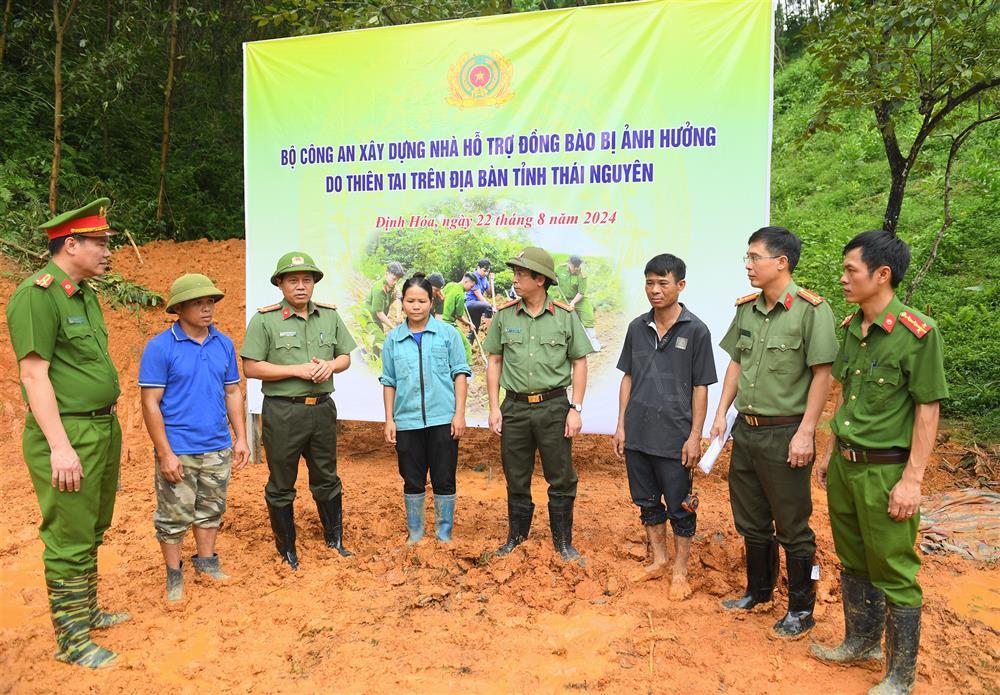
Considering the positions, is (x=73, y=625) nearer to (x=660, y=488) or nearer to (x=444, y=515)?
(x=444, y=515)

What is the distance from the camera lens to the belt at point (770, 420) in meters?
3.26

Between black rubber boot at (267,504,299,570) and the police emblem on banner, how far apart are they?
3.11 meters

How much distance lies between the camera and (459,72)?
525 cm

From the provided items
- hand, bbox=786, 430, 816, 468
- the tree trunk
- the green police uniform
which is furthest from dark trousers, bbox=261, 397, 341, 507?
the tree trunk

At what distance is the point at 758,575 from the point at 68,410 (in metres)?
3.34

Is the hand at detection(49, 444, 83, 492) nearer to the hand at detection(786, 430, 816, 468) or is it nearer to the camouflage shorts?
the camouflage shorts

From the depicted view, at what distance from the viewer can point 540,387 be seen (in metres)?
4.09

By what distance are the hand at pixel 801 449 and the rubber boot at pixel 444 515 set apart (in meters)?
2.04

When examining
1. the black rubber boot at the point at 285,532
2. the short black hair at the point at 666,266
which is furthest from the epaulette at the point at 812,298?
the black rubber boot at the point at 285,532

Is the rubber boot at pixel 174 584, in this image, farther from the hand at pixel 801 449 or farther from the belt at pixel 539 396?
the hand at pixel 801 449

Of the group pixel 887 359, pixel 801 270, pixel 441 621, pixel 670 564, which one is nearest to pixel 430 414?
pixel 441 621

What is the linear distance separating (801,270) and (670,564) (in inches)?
257

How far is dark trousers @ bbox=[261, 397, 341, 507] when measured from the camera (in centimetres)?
406

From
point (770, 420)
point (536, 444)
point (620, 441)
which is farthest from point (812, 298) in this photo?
point (536, 444)
